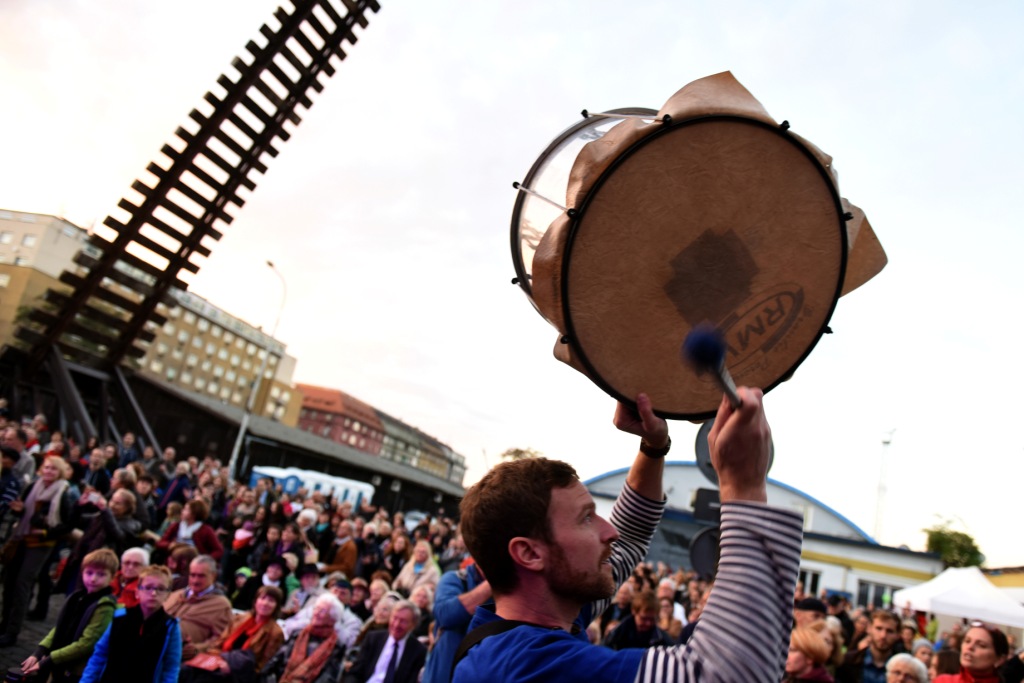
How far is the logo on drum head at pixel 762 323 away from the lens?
5.35 feet

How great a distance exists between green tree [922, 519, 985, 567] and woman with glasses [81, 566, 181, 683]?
6754 centimetres

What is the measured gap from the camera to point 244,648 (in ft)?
21.1

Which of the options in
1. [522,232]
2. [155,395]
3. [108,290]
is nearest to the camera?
[522,232]

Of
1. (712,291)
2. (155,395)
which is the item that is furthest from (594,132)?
(155,395)

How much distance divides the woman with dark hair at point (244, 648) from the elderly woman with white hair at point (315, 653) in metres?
0.15

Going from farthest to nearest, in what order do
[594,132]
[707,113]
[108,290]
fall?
[108,290] → [594,132] → [707,113]

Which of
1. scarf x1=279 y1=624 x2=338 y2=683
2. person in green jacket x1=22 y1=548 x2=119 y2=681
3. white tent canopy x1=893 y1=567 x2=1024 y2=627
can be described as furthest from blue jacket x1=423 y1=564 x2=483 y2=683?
white tent canopy x1=893 y1=567 x2=1024 y2=627

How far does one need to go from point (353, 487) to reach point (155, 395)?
7.87 metres

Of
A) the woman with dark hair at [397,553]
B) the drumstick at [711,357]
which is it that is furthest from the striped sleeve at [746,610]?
the woman with dark hair at [397,553]

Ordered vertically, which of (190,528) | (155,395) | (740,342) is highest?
(155,395)

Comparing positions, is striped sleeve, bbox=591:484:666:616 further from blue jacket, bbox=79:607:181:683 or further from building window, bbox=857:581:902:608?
building window, bbox=857:581:902:608

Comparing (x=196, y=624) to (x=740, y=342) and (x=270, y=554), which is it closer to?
(x=270, y=554)

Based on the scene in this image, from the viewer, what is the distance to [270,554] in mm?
10000

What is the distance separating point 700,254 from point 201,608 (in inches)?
256
